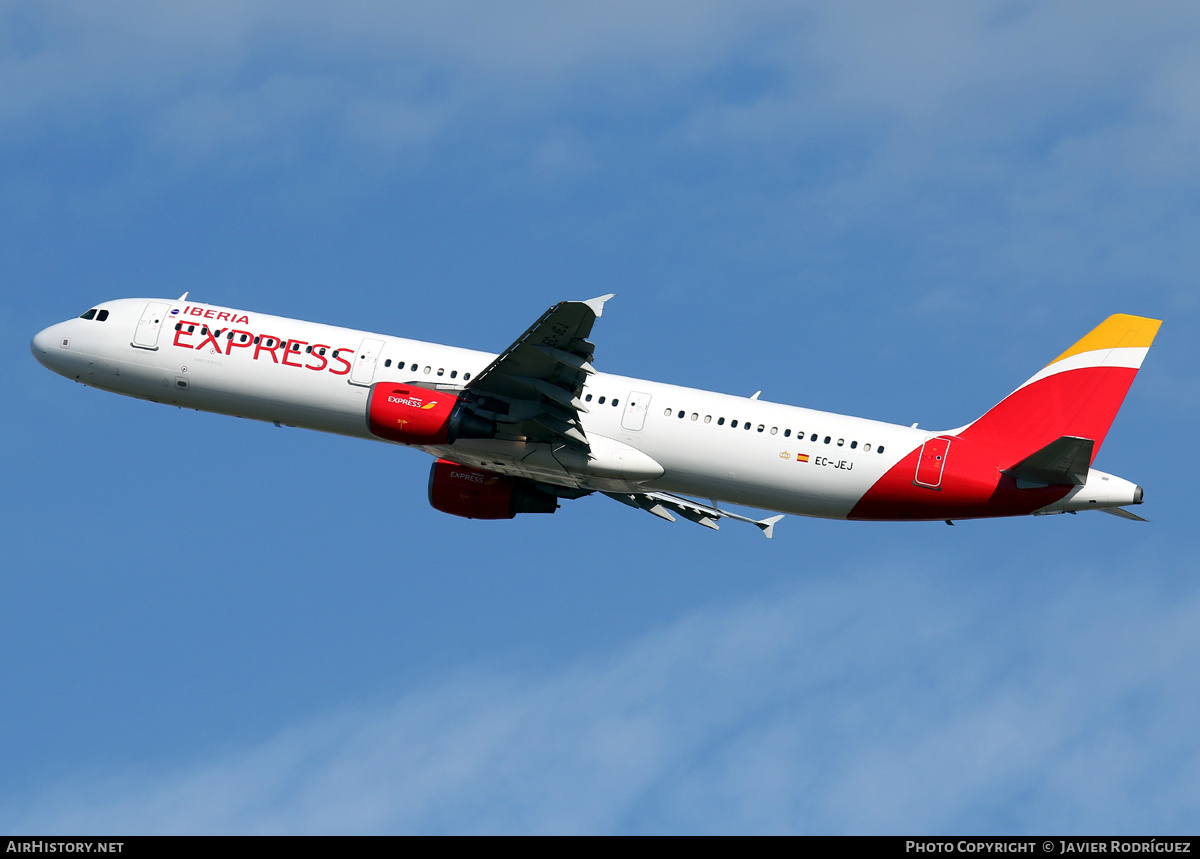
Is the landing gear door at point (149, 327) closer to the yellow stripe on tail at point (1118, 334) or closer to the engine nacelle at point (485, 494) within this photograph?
the engine nacelle at point (485, 494)

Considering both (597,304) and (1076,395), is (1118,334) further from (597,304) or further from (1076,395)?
(597,304)

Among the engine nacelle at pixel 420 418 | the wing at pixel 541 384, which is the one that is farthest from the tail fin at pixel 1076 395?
the engine nacelle at pixel 420 418

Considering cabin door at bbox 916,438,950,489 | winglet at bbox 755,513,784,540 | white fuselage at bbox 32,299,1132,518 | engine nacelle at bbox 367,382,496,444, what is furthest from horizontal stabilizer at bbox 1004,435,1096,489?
engine nacelle at bbox 367,382,496,444

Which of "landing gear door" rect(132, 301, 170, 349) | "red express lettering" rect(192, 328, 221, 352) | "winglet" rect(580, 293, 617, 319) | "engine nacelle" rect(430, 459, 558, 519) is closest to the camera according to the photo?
"winglet" rect(580, 293, 617, 319)

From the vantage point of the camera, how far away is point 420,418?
140 feet

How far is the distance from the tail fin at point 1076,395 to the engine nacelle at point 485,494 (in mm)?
15159

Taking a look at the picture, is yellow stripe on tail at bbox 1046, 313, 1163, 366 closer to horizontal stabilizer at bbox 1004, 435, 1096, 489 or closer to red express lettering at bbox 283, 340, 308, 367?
horizontal stabilizer at bbox 1004, 435, 1096, 489

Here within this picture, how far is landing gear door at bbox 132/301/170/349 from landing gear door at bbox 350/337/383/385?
25.0 ft

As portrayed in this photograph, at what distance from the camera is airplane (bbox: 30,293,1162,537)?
4231 centimetres

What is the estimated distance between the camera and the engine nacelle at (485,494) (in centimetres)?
4750

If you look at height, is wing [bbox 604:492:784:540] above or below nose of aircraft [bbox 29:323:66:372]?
below

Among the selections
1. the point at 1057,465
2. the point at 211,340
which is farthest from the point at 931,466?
the point at 211,340

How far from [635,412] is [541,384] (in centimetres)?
359
